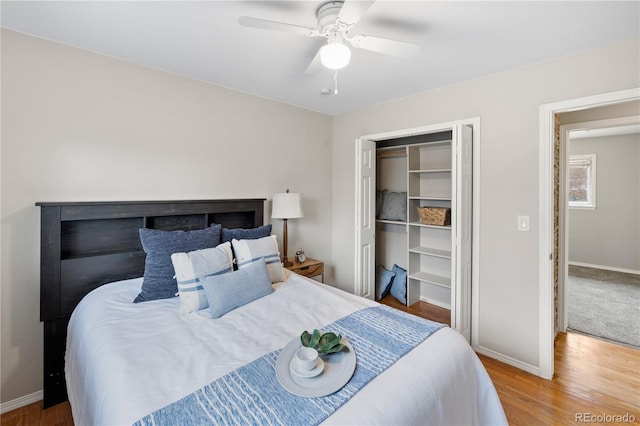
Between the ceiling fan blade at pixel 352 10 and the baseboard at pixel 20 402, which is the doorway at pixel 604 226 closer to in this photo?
the ceiling fan blade at pixel 352 10

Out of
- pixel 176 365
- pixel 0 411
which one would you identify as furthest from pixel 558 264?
pixel 0 411

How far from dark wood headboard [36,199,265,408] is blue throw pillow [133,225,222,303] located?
34 cm

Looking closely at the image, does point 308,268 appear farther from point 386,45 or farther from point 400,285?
point 386,45

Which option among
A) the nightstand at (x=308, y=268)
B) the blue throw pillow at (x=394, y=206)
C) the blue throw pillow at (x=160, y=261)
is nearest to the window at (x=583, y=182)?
the blue throw pillow at (x=394, y=206)

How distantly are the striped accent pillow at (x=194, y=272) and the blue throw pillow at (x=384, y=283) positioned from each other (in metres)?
2.46

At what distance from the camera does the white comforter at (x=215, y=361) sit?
1080mm

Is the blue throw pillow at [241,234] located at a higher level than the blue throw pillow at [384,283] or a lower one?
higher

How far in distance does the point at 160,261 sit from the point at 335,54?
1743 mm

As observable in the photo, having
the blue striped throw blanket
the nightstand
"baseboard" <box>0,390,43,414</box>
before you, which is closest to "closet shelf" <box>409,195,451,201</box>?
the nightstand

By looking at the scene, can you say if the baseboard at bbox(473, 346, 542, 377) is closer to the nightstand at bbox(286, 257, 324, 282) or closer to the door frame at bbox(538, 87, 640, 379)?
the door frame at bbox(538, 87, 640, 379)

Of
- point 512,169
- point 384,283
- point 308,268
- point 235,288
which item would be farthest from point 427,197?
point 235,288

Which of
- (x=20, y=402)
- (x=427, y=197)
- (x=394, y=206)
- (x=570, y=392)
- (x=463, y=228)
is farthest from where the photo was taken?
(x=394, y=206)

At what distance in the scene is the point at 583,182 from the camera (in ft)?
18.3

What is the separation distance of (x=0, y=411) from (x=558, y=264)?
477cm
